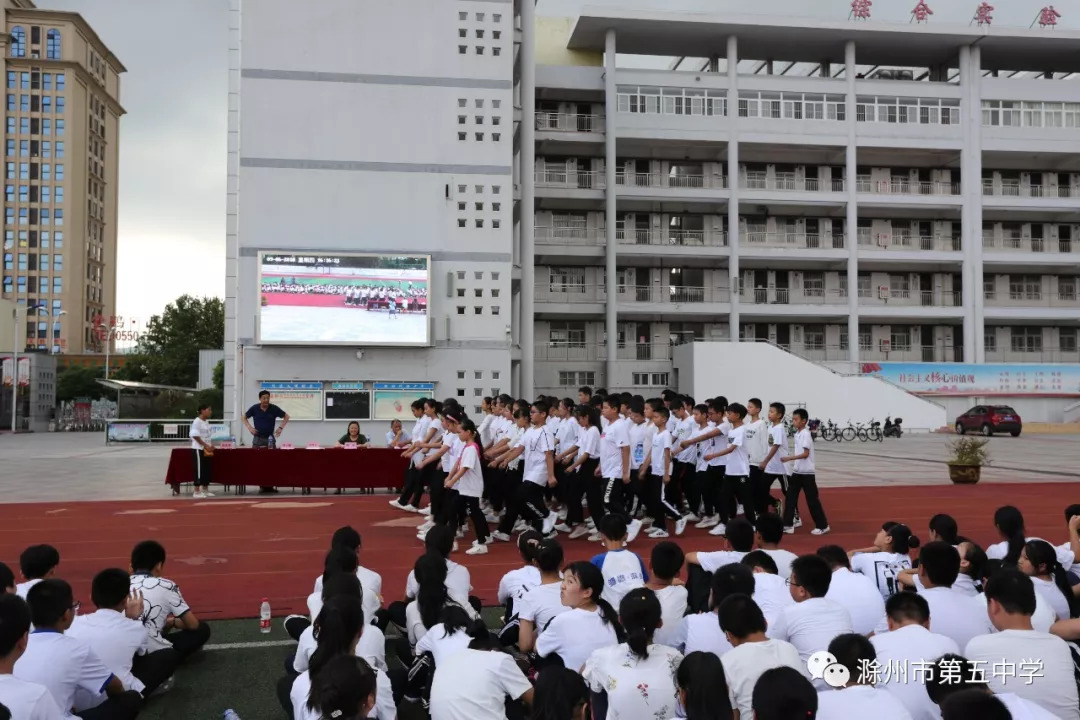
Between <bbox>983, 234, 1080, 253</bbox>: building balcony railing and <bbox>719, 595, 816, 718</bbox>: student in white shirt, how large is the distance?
4269 cm

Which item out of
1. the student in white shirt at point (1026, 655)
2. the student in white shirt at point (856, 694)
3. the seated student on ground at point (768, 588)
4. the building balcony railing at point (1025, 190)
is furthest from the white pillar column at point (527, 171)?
the student in white shirt at point (856, 694)

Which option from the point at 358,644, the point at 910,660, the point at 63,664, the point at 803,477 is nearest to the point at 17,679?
the point at 63,664

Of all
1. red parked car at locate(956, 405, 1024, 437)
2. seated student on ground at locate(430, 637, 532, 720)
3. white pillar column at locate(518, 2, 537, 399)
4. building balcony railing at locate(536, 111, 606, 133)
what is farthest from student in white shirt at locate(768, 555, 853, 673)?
building balcony railing at locate(536, 111, 606, 133)

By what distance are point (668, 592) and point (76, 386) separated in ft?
202

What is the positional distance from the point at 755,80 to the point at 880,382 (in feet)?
48.8

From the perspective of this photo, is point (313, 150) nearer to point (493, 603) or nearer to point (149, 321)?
point (493, 603)

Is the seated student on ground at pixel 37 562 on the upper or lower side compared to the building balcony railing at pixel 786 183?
lower

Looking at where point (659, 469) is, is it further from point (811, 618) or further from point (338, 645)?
point (338, 645)

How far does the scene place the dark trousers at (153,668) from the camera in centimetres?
470

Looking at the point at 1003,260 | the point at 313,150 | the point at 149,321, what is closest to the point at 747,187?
the point at 1003,260

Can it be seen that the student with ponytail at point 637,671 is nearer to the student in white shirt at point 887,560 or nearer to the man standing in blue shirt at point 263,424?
the student in white shirt at point 887,560

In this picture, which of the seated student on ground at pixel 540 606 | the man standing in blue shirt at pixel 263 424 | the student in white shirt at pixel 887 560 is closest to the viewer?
the seated student on ground at pixel 540 606

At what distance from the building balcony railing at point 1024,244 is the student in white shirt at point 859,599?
135 ft

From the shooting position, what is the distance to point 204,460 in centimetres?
1368
